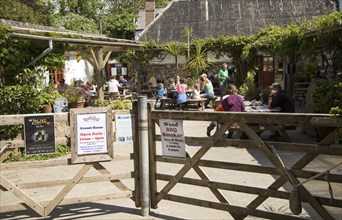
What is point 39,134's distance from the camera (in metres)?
5.05

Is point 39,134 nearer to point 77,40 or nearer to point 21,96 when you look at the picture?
point 21,96

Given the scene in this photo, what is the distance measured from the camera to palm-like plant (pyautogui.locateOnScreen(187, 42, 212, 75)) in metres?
22.7

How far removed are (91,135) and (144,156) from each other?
0.69 meters

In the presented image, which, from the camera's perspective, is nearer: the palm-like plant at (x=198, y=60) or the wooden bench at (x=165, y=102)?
the wooden bench at (x=165, y=102)

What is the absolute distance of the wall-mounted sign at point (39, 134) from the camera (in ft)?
16.4

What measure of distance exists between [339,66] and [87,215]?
10.7 meters

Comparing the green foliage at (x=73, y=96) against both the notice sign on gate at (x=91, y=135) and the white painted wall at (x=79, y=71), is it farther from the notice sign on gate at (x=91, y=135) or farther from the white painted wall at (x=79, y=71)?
the white painted wall at (x=79, y=71)

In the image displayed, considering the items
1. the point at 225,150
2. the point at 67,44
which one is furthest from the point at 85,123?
the point at 67,44

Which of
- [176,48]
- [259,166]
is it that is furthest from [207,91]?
[259,166]

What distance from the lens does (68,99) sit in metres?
12.0

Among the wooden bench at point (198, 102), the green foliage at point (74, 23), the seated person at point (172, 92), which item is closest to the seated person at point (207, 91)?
the wooden bench at point (198, 102)

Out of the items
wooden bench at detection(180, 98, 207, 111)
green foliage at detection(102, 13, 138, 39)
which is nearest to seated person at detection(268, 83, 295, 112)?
wooden bench at detection(180, 98, 207, 111)

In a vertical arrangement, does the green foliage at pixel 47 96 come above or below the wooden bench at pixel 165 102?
above

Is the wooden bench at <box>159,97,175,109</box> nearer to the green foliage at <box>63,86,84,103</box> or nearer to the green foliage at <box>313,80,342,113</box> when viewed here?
the green foliage at <box>63,86,84,103</box>
